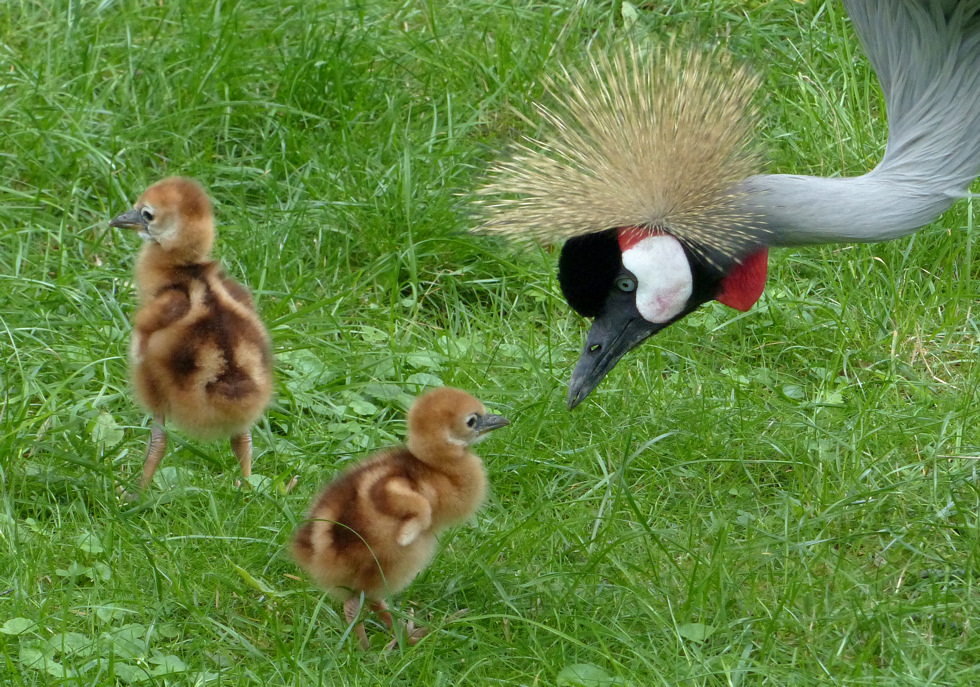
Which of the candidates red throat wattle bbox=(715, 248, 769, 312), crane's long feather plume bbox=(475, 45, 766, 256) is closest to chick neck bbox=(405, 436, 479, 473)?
crane's long feather plume bbox=(475, 45, 766, 256)

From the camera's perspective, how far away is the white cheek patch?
284 cm

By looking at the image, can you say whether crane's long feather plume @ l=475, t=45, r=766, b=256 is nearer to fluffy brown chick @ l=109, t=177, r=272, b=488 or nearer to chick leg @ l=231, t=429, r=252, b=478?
fluffy brown chick @ l=109, t=177, r=272, b=488

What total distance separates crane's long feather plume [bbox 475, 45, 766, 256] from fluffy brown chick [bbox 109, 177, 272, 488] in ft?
1.94

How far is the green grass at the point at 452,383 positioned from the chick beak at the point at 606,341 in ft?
1.09

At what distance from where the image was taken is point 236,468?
333cm

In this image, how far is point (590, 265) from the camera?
284 cm

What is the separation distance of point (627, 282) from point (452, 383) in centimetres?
89

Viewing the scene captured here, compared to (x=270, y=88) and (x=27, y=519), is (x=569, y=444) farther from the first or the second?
(x=270, y=88)

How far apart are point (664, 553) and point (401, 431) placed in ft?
2.65

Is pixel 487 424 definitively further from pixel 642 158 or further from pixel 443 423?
pixel 642 158

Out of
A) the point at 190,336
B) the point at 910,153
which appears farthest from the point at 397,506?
the point at 910,153

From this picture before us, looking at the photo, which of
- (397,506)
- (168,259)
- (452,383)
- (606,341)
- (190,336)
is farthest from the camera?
(452,383)

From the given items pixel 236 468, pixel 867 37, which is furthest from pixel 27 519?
pixel 867 37

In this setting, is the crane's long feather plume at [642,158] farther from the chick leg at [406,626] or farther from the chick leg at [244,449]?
the chick leg at [406,626]
